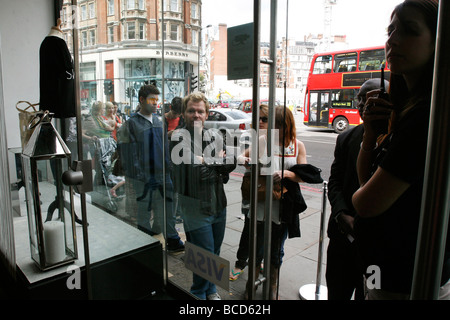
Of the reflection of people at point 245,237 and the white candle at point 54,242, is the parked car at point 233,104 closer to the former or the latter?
the reflection of people at point 245,237

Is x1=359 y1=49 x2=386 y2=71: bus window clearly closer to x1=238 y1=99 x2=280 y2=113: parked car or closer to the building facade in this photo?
Result: the building facade

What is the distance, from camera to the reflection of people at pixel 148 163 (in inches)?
98.6

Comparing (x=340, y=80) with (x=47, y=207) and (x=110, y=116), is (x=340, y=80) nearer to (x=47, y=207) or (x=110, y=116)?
(x=110, y=116)

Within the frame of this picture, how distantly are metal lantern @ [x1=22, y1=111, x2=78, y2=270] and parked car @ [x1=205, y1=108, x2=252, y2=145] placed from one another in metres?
0.95

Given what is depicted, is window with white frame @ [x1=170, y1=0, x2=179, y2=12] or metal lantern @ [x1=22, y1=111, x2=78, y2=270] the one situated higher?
window with white frame @ [x1=170, y1=0, x2=179, y2=12]

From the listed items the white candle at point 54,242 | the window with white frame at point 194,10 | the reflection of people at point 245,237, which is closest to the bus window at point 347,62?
the window with white frame at point 194,10

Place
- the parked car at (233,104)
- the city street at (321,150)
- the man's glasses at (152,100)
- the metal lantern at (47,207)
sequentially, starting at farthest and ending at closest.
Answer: the city street at (321,150), the man's glasses at (152,100), the metal lantern at (47,207), the parked car at (233,104)

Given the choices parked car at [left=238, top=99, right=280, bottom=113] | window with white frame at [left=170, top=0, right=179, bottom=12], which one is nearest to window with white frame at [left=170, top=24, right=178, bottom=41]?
window with white frame at [left=170, top=0, right=179, bottom=12]

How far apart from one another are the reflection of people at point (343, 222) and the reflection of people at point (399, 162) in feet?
1.28

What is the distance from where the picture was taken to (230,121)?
5.98ft

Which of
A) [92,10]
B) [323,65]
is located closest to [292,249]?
[92,10]

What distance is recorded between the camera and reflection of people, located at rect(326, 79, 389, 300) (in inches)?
61.7

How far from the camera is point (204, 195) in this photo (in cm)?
211

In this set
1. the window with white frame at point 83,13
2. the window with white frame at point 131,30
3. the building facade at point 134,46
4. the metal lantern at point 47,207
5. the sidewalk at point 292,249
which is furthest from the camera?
the window with white frame at point 83,13
